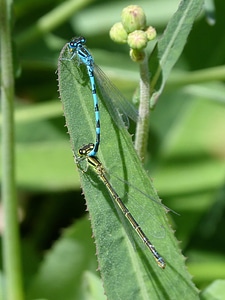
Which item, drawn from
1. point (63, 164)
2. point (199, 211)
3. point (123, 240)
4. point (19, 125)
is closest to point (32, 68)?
point (19, 125)

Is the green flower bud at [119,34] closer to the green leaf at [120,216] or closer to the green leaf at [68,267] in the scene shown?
the green leaf at [120,216]

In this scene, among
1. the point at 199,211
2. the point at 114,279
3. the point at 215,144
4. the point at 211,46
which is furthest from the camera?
the point at 211,46

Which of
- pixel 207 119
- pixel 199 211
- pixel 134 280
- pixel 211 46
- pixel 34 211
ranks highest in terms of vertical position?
pixel 211 46

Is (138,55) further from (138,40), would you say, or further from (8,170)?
(8,170)

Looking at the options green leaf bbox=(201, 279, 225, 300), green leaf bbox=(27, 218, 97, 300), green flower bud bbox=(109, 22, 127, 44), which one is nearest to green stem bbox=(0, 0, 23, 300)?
green leaf bbox=(27, 218, 97, 300)

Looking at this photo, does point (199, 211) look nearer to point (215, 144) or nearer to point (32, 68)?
point (215, 144)

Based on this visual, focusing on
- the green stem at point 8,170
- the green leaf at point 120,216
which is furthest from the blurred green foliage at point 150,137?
the green leaf at point 120,216
